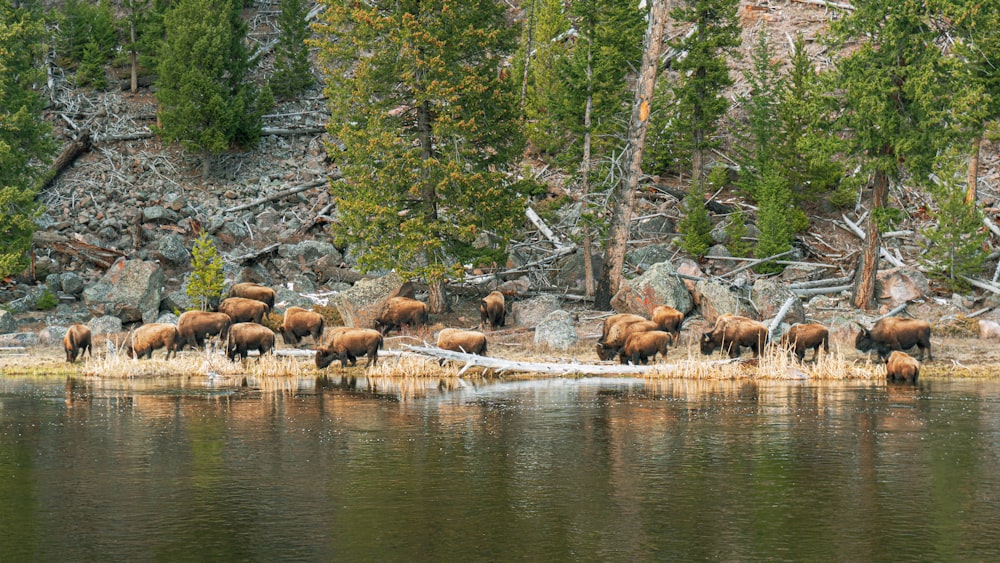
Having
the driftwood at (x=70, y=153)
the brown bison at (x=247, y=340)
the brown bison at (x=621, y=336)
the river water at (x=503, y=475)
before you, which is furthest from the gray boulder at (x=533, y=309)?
the driftwood at (x=70, y=153)

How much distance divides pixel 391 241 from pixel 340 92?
5.44 meters

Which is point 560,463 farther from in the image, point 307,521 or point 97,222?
point 97,222

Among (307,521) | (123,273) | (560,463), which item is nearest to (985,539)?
(560,463)

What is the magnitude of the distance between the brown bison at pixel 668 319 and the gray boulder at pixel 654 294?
2.75m

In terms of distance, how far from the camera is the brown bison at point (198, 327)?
32.1 metres

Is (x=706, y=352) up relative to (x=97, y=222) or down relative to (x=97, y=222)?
down

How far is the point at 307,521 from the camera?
1399cm

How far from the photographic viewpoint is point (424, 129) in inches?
1511

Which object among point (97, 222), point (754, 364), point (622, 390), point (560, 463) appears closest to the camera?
point (560, 463)

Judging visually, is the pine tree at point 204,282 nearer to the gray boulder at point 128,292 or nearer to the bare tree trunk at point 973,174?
the gray boulder at point 128,292

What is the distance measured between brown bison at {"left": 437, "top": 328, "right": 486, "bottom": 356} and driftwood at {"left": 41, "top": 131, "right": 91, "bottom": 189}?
110ft

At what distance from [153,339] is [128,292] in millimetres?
9906

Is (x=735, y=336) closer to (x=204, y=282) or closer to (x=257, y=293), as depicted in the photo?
(x=257, y=293)

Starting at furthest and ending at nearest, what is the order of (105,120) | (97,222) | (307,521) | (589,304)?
(105,120) < (97,222) < (589,304) < (307,521)
